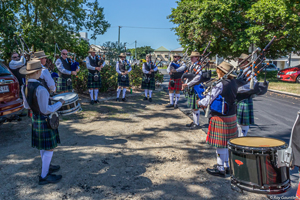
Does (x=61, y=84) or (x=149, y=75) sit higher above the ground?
(x=149, y=75)

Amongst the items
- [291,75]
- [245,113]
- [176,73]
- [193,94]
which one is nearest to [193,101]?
[193,94]

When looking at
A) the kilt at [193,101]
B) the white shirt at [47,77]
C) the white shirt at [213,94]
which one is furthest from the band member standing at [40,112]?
the kilt at [193,101]

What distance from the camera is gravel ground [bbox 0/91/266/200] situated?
3.15 m

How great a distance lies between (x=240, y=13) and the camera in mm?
17609

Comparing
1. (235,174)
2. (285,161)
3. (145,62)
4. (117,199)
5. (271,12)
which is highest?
(271,12)

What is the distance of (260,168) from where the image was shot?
7.97 feet

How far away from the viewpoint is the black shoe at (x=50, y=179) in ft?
10.9

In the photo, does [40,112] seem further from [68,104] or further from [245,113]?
[245,113]

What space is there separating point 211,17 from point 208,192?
653 inches

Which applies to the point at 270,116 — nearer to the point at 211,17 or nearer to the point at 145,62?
the point at 145,62

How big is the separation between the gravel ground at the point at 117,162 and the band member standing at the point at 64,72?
139cm

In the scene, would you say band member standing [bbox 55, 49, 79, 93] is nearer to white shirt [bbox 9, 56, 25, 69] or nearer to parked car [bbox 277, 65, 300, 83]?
white shirt [bbox 9, 56, 25, 69]

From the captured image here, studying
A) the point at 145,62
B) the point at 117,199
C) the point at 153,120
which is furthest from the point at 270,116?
the point at 117,199

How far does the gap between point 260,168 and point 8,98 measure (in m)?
5.02
